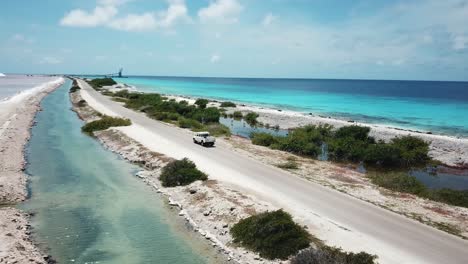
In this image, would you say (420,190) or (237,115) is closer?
(420,190)

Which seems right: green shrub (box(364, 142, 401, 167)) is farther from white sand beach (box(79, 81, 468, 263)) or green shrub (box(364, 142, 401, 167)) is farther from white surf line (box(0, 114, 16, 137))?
white surf line (box(0, 114, 16, 137))

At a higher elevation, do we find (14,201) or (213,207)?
(213,207)

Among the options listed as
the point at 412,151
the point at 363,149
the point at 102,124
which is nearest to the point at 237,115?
the point at 102,124

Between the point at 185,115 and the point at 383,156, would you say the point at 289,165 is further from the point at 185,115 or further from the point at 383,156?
the point at 185,115

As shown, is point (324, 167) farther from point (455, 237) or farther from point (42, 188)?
point (42, 188)

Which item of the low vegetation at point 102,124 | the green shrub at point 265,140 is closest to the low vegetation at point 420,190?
the green shrub at point 265,140

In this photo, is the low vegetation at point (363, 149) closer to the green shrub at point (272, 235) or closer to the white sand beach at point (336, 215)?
the white sand beach at point (336, 215)
